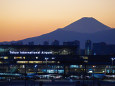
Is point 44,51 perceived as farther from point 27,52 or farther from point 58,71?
point 58,71

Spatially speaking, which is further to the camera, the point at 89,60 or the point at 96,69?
the point at 89,60

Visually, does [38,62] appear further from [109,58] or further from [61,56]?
[109,58]

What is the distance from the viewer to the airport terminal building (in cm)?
12494

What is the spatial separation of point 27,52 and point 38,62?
39.4 feet

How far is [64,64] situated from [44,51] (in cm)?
1788

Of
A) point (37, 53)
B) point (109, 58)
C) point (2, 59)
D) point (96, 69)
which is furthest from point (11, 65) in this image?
point (109, 58)

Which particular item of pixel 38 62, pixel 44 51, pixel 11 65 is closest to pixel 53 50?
pixel 44 51

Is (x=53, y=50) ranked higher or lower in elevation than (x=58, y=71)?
higher

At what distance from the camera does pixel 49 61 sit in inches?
5162

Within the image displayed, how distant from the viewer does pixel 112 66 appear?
129m

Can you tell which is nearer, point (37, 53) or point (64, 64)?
point (64, 64)

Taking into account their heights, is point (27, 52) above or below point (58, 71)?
above

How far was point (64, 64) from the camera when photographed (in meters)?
126

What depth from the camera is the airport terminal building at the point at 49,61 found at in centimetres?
12494
